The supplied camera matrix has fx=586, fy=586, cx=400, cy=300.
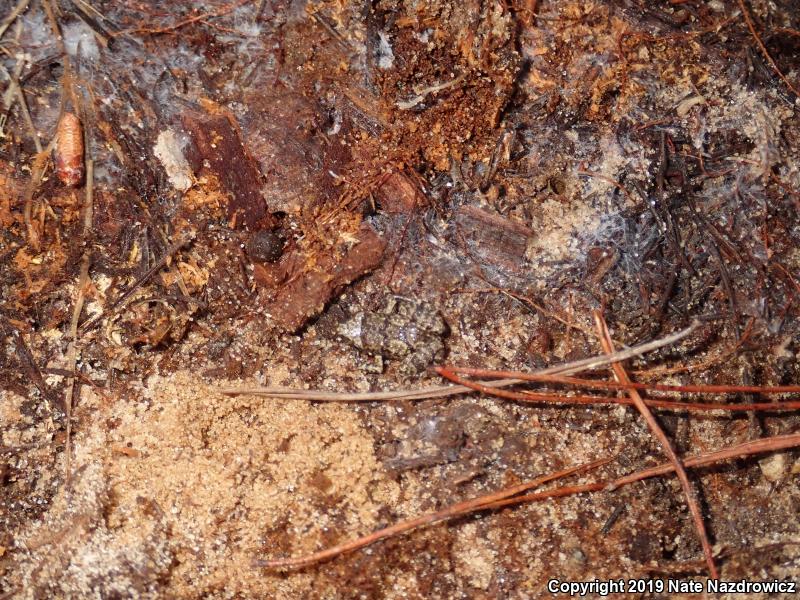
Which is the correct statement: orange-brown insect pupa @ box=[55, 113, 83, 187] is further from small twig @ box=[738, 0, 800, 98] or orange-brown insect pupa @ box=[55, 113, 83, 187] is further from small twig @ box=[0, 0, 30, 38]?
small twig @ box=[738, 0, 800, 98]

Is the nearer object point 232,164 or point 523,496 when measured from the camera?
point 523,496

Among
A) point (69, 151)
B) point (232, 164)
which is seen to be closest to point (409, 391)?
point (232, 164)

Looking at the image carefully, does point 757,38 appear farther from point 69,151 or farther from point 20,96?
point 20,96

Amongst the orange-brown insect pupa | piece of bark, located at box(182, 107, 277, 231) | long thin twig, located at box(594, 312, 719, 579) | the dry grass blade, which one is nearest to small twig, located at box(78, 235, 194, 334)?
piece of bark, located at box(182, 107, 277, 231)

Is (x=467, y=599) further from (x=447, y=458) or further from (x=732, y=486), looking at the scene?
(x=732, y=486)

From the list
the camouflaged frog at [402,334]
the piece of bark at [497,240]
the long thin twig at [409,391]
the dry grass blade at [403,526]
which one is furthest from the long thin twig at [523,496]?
the piece of bark at [497,240]

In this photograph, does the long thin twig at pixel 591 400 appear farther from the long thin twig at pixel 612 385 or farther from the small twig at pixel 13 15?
the small twig at pixel 13 15

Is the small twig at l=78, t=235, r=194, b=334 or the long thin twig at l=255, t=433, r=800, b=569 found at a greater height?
the small twig at l=78, t=235, r=194, b=334
